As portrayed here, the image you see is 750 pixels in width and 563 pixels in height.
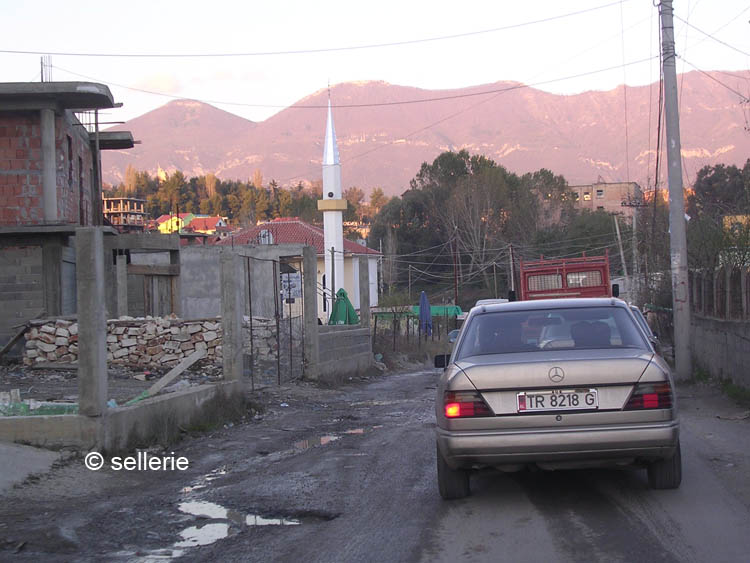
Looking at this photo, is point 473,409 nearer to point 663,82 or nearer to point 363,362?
point 663,82

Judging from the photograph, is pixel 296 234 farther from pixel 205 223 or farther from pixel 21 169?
pixel 21 169

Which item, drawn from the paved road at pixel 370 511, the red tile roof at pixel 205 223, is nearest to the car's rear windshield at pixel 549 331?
the paved road at pixel 370 511

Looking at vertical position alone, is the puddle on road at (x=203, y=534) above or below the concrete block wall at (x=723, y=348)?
below

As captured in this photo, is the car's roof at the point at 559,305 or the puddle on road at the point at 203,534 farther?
the car's roof at the point at 559,305

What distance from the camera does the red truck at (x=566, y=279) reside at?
62.2 feet

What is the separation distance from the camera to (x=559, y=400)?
600cm

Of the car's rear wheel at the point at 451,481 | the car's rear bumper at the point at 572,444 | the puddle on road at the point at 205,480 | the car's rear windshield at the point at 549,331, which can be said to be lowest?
the puddle on road at the point at 205,480

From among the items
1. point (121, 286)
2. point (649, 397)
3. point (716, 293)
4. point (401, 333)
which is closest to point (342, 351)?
point (121, 286)

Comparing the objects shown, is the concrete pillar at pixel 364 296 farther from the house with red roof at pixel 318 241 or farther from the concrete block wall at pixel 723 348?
the house with red roof at pixel 318 241

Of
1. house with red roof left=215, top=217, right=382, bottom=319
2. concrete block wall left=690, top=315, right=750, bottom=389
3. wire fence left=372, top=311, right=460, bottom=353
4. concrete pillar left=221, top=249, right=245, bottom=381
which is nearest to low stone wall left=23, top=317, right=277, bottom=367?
concrete pillar left=221, top=249, right=245, bottom=381

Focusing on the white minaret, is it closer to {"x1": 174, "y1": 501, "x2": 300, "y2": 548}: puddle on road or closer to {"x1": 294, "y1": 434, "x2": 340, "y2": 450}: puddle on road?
{"x1": 294, "y1": 434, "x2": 340, "y2": 450}: puddle on road

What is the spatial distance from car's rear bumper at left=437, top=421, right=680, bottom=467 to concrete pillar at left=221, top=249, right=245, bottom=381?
773cm

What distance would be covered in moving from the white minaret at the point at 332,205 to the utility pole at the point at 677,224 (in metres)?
40.8

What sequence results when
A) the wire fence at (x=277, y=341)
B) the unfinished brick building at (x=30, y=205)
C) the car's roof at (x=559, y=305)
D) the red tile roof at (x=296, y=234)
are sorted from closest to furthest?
the car's roof at (x=559, y=305)
the wire fence at (x=277, y=341)
the unfinished brick building at (x=30, y=205)
the red tile roof at (x=296, y=234)
